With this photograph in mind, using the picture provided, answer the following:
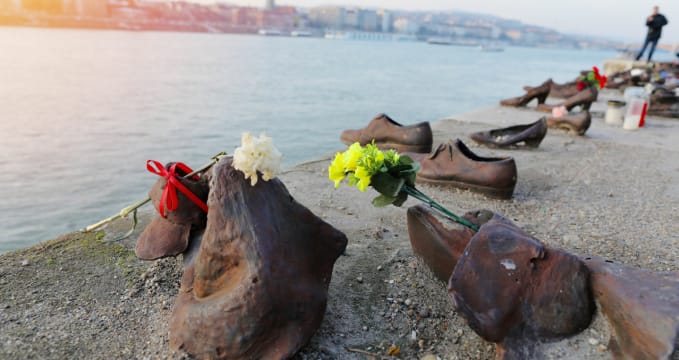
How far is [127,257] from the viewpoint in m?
2.75

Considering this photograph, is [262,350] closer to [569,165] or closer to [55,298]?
[55,298]

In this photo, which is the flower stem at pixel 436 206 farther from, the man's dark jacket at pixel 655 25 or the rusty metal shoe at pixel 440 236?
the man's dark jacket at pixel 655 25

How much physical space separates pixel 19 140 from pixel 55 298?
5361mm

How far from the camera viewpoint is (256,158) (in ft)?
6.00

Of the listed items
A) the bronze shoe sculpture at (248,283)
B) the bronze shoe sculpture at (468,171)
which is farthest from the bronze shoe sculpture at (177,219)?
the bronze shoe sculpture at (468,171)

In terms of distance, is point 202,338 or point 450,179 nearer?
point 202,338

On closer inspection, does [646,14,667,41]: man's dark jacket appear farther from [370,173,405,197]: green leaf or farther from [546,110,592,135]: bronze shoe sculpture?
[370,173,405,197]: green leaf

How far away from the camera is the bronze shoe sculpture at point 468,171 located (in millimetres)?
3828

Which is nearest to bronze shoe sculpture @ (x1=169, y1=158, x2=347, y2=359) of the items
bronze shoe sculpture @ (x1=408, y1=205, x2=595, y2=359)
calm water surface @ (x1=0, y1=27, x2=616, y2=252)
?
bronze shoe sculpture @ (x1=408, y1=205, x2=595, y2=359)

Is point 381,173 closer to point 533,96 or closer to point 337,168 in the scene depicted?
point 337,168

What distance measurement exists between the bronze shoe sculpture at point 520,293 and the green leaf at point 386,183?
0.49 metres

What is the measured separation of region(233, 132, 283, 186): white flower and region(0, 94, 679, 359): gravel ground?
0.71 meters

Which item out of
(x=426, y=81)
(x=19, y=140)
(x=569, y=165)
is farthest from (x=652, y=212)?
(x=426, y=81)

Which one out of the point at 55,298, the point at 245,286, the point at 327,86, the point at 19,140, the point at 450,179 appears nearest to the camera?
the point at 245,286
